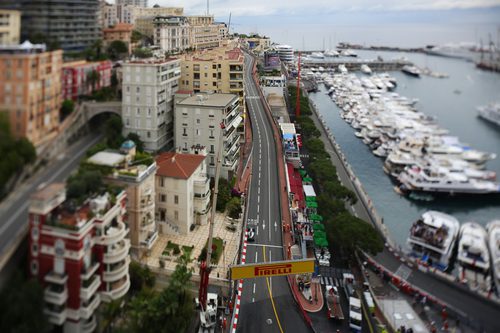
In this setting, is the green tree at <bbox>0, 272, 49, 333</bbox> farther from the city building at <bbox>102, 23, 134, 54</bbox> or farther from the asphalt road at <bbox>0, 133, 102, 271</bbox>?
the city building at <bbox>102, 23, 134, 54</bbox>

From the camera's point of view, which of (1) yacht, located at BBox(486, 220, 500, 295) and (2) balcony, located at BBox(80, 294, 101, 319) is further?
(1) yacht, located at BBox(486, 220, 500, 295)

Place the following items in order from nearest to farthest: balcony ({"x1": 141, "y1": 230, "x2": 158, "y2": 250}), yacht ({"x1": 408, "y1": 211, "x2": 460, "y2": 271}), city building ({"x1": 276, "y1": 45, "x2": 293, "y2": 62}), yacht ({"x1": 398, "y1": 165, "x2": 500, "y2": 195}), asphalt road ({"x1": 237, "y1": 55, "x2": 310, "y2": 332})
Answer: balcony ({"x1": 141, "y1": 230, "x2": 158, "y2": 250}) → asphalt road ({"x1": 237, "y1": 55, "x2": 310, "y2": 332}) → yacht ({"x1": 408, "y1": 211, "x2": 460, "y2": 271}) → yacht ({"x1": 398, "y1": 165, "x2": 500, "y2": 195}) → city building ({"x1": 276, "y1": 45, "x2": 293, "y2": 62})

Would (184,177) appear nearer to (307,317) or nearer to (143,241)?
(143,241)

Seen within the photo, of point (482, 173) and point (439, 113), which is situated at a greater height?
point (439, 113)

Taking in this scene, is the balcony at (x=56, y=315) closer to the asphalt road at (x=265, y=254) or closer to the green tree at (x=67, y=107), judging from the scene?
the green tree at (x=67, y=107)

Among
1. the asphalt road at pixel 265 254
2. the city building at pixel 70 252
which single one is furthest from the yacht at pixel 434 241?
the city building at pixel 70 252

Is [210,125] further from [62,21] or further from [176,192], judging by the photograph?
[62,21]

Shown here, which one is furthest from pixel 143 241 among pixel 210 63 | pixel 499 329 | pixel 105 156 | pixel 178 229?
pixel 210 63

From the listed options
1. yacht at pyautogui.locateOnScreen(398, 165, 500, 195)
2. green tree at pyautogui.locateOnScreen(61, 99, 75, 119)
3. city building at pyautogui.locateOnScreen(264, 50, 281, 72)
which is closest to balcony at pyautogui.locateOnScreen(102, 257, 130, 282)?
green tree at pyautogui.locateOnScreen(61, 99, 75, 119)
